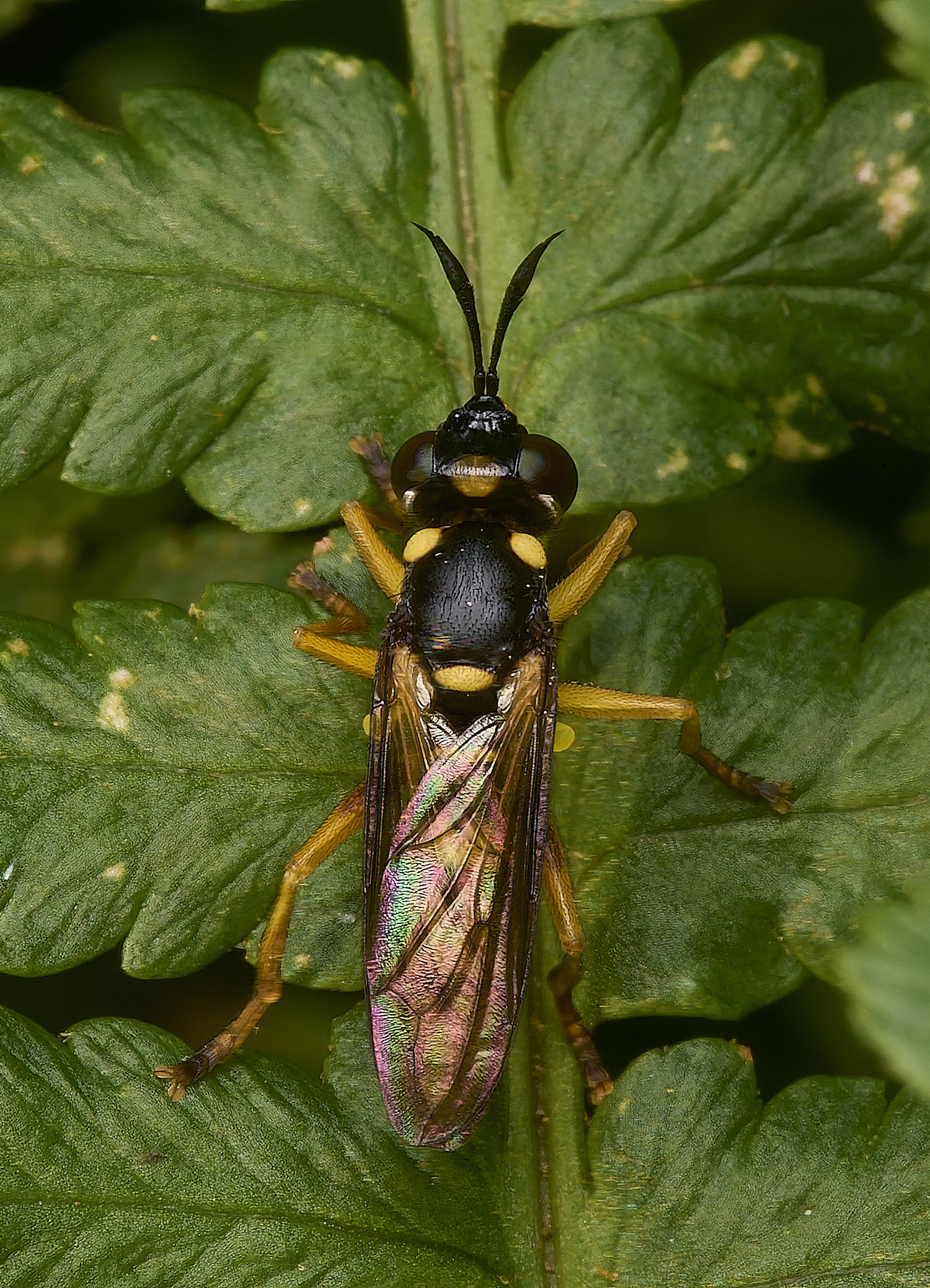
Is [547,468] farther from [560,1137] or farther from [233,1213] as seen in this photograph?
[233,1213]

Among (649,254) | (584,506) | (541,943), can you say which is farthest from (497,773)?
(649,254)

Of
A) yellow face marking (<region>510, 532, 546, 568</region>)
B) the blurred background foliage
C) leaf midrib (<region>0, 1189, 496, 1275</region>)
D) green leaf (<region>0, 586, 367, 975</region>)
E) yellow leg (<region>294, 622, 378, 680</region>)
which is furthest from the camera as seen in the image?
the blurred background foliage

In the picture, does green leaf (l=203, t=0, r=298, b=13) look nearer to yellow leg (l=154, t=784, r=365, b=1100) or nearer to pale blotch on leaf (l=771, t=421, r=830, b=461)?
pale blotch on leaf (l=771, t=421, r=830, b=461)

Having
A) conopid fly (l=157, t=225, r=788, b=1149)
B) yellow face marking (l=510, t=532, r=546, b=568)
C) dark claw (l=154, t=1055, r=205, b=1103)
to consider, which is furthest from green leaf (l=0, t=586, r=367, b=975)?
yellow face marking (l=510, t=532, r=546, b=568)

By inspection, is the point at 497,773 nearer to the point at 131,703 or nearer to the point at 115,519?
the point at 131,703

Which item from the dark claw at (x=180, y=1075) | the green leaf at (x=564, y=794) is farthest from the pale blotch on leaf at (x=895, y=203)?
the dark claw at (x=180, y=1075)

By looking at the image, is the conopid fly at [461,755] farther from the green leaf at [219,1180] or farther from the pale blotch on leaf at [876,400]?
the pale blotch on leaf at [876,400]

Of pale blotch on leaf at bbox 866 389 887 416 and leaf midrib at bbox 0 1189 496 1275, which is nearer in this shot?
leaf midrib at bbox 0 1189 496 1275
